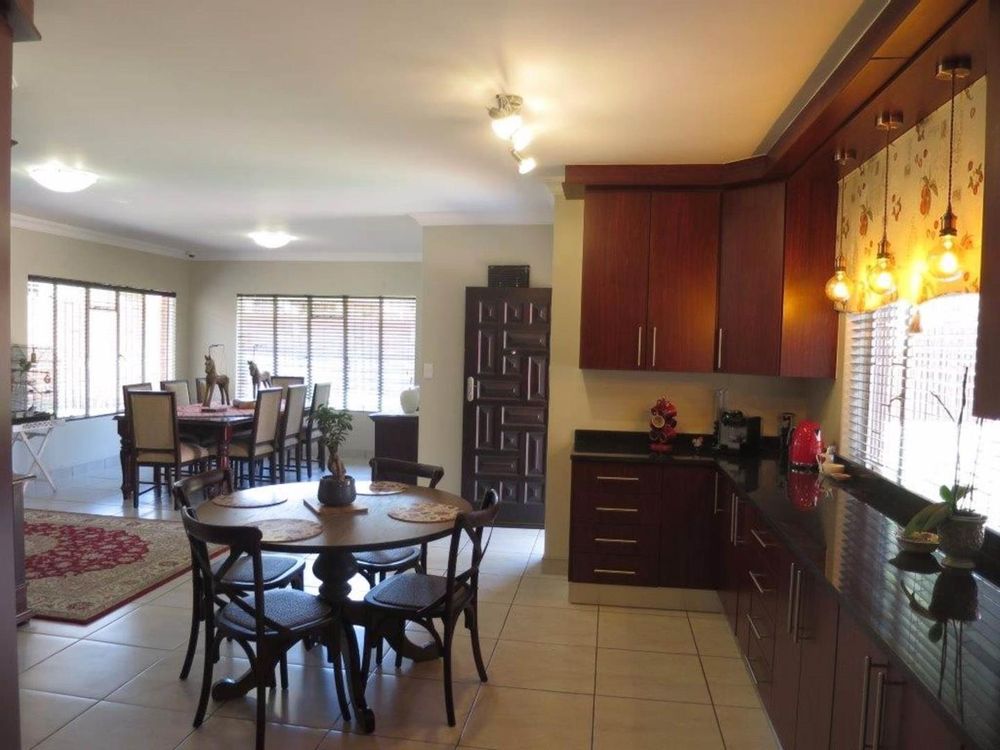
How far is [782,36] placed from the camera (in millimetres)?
2307

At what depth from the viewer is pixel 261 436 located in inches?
251

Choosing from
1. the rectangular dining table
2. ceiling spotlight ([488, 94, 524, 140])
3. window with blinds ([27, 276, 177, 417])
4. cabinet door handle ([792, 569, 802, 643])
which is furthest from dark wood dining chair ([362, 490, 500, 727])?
window with blinds ([27, 276, 177, 417])

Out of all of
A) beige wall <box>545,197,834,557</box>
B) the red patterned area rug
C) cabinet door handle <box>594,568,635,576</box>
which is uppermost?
beige wall <box>545,197,834,557</box>

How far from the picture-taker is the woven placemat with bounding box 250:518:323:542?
253 centimetres

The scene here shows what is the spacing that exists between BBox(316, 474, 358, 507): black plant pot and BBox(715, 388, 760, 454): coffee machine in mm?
2134

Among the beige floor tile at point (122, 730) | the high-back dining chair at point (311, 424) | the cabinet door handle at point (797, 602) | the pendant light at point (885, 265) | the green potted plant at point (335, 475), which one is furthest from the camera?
the high-back dining chair at point (311, 424)

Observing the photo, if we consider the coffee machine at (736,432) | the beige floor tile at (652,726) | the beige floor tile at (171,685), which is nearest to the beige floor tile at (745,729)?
the beige floor tile at (652,726)

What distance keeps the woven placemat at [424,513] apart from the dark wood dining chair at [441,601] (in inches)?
5.9

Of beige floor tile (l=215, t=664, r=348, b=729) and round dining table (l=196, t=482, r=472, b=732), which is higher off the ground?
round dining table (l=196, t=482, r=472, b=732)

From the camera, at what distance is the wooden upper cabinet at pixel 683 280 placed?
12.9ft

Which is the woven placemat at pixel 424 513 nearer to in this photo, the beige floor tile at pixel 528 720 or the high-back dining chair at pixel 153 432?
the beige floor tile at pixel 528 720

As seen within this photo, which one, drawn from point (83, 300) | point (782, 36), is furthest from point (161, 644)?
point (83, 300)

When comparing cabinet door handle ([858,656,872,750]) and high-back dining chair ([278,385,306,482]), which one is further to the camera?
high-back dining chair ([278,385,306,482])

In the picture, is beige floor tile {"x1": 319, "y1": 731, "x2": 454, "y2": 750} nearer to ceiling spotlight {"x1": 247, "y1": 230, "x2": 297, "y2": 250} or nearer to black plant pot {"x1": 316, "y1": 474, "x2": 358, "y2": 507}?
black plant pot {"x1": 316, "y1": 474, "x2": 358, "y2": 507}
